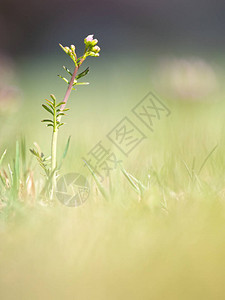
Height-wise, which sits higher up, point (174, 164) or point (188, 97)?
point (188, 97)

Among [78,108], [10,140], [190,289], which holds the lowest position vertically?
[190,289]

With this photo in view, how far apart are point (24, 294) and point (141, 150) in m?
0.47

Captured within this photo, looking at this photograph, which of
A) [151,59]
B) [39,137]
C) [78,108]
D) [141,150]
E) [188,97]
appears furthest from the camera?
[151,59]

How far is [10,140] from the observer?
786 mm

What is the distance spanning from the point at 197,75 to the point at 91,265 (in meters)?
0.91

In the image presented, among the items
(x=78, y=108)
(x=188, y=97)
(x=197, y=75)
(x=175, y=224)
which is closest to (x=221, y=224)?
(x=175, y=224)

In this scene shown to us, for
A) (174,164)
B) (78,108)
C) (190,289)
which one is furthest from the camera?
(78,108)

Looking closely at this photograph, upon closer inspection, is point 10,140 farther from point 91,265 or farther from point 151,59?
point 151,59

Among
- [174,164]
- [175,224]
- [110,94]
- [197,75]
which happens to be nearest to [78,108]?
[110,94]

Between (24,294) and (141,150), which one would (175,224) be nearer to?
(24,294)

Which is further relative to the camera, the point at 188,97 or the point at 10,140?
the point at 188,97

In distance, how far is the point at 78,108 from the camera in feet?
4.41

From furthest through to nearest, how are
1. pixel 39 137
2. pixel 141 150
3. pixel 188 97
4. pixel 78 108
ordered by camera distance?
pixel 78 108, pixel 188 97, pixel 39 137, pixel 141 150

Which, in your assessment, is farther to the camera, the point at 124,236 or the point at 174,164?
the point at 174,164
